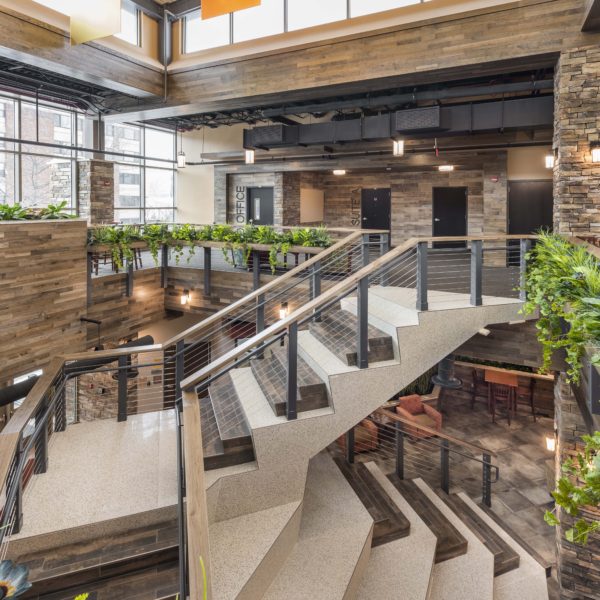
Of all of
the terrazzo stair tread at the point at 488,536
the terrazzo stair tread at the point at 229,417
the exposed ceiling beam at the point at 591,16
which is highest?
the exposed ceiling beam at the point at 591,16

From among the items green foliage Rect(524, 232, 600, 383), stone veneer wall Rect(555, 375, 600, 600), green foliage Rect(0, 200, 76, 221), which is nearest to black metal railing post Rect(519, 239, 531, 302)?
green foliage Rect(524, 232, 600, 383)

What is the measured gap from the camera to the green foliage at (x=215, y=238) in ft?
23.6

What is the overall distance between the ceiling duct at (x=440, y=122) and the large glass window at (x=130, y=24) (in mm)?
3216

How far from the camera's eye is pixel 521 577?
16.9 ft

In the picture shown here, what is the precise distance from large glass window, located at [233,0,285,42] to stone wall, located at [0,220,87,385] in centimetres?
446

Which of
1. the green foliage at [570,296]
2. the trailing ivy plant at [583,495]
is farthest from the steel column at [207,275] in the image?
the trailing ivy plant at [583,495]

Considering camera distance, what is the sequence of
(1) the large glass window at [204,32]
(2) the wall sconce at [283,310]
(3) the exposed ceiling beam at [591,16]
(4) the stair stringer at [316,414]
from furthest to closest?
(1) the large glass window at [204,32], (2) the wall sconce at [283,310], (3) the exposed ceiling beam at [591,16], (4) the stair stringer at [316,414]

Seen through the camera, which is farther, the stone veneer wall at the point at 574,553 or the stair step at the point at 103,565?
the stone veneer wall at the point at 574,553

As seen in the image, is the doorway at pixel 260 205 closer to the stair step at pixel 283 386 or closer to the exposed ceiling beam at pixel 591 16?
the exposed ceiling beam at pixel 591 16

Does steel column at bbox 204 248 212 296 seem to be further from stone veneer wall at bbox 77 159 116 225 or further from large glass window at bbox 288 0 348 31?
large glass window at bbox 288 0 348 31

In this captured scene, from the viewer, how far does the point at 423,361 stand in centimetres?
459

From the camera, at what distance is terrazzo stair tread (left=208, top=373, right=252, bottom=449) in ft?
12.2

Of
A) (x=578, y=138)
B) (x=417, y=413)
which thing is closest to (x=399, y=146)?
(x=578, y=138)

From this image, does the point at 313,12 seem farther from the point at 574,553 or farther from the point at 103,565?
the point at 574,553
